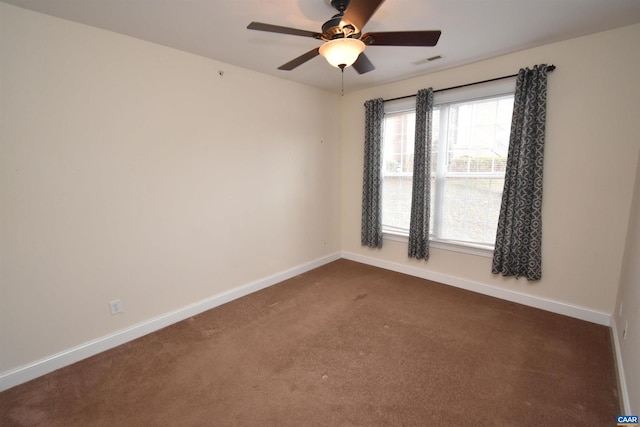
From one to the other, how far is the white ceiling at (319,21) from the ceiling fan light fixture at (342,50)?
40 cm

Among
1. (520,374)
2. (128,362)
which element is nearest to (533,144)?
(520,374)

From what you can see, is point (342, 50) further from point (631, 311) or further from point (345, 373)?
point (631, 311)

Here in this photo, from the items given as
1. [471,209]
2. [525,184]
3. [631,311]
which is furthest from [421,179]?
[631,311]

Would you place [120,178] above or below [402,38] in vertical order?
below

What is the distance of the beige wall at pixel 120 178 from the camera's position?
194 cm

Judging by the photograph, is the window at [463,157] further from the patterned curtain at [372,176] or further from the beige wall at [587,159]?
the beige wall at [587,159]

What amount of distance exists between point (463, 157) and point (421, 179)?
510mm

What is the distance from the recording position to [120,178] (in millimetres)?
2350

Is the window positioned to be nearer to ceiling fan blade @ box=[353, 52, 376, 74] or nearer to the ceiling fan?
ceiling fan blade @ box=[353, 52, 376, 74]

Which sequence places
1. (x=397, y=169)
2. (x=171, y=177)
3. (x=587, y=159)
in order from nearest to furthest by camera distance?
(x=587, y=159) → (x=171, y=177) → (x=397, y=169)

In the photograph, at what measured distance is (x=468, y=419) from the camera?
164 cm

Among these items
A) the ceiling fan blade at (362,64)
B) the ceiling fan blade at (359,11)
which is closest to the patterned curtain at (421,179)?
the ceiling fan blade at (362,64)

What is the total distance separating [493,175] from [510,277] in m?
1.11

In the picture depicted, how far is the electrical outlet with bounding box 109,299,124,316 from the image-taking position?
7.82ft
